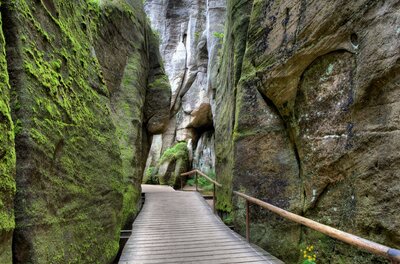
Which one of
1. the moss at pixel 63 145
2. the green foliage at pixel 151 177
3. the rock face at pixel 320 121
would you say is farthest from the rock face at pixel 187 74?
the moss at pixel 63 145

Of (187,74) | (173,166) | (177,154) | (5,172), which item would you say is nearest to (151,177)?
(173,166)

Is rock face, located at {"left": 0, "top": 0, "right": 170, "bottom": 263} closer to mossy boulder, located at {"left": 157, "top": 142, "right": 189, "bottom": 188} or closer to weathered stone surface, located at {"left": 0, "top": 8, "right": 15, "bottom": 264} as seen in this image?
weathered stone surface, located at {"left": 0, "top": 8, "right": 15, "bottom": 264}

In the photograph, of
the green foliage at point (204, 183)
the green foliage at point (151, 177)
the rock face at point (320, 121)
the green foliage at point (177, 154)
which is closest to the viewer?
the rock face at point (320, 121)

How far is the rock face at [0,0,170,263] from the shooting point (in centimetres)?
232

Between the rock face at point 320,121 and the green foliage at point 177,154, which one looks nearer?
the rock face at point 320,121

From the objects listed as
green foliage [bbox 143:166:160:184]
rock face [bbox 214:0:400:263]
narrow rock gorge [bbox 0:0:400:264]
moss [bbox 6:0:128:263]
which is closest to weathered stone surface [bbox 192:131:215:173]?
green foliage [bbox 143:166:160:184]

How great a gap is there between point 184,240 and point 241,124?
309 cm

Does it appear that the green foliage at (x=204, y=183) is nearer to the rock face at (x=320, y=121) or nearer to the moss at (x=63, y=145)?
the rock face at (x=320, y=121)

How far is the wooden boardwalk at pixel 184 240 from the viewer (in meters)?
4.86

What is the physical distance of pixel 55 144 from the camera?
9.51ft

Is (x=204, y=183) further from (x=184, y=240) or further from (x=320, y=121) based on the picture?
(x=320, y=121)

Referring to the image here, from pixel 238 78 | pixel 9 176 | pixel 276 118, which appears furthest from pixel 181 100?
pixel 9 176

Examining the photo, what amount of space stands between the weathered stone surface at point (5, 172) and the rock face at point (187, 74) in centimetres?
1668

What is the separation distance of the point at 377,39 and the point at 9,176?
196 inches
